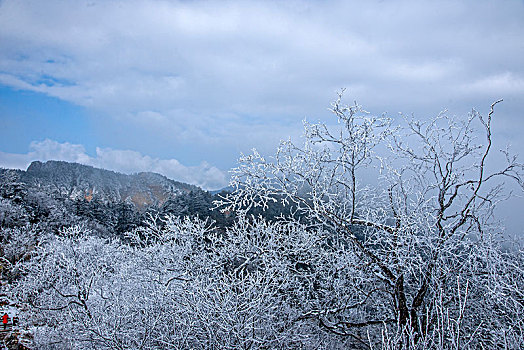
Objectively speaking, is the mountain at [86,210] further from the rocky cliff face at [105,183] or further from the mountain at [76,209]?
the rocky cliff face at [105,183]

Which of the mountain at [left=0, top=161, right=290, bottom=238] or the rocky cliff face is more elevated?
the rocky cliff face

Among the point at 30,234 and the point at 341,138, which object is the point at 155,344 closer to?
the point at 341,138

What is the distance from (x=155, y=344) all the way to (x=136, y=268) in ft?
10.7

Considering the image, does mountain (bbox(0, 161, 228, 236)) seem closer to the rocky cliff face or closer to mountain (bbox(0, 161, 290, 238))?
mountain (bbox(0, 161, 290, 238))

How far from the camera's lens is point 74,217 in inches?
1585

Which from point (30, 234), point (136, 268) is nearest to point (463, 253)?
point (136, 268)

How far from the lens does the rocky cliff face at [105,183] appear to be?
141m

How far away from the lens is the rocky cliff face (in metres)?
141

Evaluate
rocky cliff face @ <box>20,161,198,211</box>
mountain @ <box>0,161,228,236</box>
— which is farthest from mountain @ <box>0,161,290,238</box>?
rocky cliff face @ <box>20,161,198,211</box>

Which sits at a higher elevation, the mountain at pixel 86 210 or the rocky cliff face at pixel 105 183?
the rocky cliff face at pixel 105 183

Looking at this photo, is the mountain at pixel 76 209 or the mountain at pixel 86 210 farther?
the mountain at pixel 76 209

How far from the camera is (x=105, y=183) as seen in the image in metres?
166

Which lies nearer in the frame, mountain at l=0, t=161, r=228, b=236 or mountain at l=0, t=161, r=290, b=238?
mountain at l=0, t=161, r=290, b=238

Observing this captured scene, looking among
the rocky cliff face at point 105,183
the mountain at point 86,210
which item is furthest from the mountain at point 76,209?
the rocky cliff face at point 105,183
